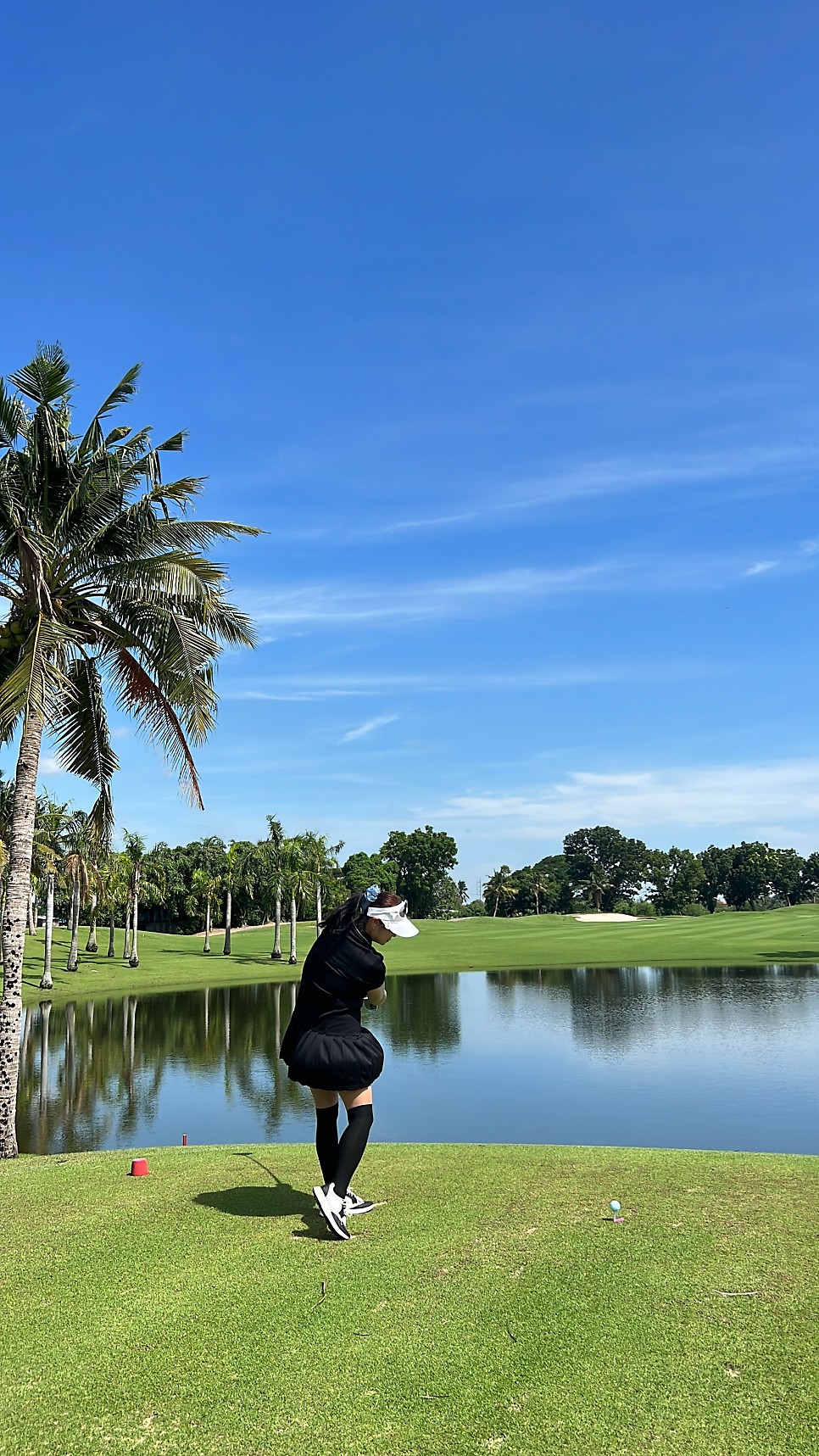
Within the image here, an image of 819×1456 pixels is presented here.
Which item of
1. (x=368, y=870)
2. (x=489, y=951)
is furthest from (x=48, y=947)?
(x=368, y=870)

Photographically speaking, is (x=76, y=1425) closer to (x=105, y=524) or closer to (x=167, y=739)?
(x=167, y=739)

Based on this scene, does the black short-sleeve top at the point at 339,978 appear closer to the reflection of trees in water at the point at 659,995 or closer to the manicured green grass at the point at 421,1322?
the manicured green grass at the point at 421,1322

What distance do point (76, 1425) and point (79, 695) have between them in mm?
12901

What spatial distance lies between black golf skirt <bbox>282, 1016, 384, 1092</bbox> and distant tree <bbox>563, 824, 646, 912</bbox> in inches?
6040

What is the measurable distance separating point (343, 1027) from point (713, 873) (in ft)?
512

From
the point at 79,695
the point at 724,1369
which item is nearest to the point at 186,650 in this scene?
the point at 79,695

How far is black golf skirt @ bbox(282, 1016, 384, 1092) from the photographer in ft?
21.7

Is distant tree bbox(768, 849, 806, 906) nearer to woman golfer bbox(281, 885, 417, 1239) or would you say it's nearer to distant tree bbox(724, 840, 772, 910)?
distant tree bbox(724, 840, 772, 910)

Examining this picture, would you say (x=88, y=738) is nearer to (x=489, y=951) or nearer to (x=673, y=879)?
(x=489, y=951)

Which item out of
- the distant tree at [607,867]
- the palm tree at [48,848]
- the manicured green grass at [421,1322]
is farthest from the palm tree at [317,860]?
the distant tree at [607,867]

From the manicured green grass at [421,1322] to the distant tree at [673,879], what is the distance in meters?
146

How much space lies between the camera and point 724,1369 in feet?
14.6

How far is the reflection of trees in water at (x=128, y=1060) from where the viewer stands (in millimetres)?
20797

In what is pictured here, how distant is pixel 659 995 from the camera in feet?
160
